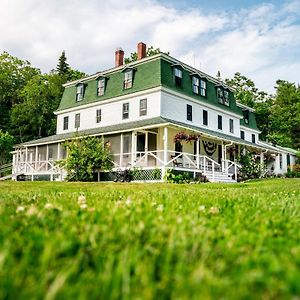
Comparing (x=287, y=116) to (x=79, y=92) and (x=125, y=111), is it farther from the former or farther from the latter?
(x=125, y=111)

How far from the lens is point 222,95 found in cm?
2969

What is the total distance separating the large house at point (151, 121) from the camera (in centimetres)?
2203

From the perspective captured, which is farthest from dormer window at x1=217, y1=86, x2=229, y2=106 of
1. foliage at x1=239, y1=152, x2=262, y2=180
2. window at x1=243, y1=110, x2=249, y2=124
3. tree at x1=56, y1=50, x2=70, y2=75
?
tree at x1=56, y1=50, x2=70, y2=75

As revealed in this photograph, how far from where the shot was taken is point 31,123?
42656mm

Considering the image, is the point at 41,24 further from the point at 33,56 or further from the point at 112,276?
the point at 112,276

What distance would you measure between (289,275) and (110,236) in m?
0.95

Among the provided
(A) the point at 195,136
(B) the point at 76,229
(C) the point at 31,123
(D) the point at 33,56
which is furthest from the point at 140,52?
(D) the point at 33,56

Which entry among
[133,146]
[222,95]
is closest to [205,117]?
[222,95]

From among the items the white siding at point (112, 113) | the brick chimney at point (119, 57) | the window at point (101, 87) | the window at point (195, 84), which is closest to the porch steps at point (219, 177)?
the white siding at point (112, 113)

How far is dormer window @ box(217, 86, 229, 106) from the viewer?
96.0 ft

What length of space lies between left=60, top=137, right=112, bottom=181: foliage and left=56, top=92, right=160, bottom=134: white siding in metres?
3.73

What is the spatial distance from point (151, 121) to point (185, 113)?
13.4 feet

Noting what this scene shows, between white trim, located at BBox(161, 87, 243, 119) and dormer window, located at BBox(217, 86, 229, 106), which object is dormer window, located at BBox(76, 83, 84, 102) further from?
Result: dormer window, located at BBox(217, 86, 229, 106)

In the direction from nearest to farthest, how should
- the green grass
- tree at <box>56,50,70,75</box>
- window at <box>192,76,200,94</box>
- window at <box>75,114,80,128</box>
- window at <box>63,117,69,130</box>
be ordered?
the green grass
window at <box>192,76,200,94</box>
window at <box>75,114,80,128</box>
window at <box>63,117,69,130</box>
tree at <box>56,50,70,75</box>
